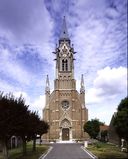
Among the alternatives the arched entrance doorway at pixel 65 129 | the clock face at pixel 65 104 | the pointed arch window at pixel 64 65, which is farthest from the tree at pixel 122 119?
the pointed arch window at pixel 64 65

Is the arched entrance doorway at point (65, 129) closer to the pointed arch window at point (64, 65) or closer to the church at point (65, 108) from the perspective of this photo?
the church at point (65, 108)

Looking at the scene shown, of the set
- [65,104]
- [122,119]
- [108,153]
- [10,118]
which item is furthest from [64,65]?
[10,118]

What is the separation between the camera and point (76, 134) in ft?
347

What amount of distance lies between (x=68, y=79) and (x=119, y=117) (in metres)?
70.3

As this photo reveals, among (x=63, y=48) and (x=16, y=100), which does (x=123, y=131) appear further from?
(x=63, y=48)

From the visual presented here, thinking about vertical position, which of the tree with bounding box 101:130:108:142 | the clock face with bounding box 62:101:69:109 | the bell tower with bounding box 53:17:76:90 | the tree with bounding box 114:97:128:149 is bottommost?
the tree with bounding box 101:130:108:142

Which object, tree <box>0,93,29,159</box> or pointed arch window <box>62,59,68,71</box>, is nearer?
tree <box>0,93,29,159</box>

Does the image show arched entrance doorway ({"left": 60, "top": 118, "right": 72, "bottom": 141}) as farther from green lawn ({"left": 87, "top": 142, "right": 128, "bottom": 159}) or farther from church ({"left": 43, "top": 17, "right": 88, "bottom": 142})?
green lawn ({"left": 87, "top": 142, "right": 128, "bottom": 159})

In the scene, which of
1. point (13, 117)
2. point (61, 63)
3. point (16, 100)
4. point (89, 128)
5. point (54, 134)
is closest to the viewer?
point (13, 117)

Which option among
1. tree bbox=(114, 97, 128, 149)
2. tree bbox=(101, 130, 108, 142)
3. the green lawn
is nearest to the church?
tree bbox=(101, 130, 108, 142)

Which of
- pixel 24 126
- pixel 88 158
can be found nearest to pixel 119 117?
pixel 88 158

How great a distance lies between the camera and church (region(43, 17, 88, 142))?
347 feet

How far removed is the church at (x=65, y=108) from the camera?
347ft

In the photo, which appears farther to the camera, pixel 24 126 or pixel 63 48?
pixel 63 48
